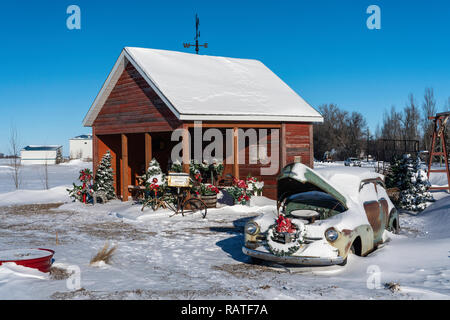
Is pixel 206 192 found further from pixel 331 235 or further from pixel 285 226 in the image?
pixel 331 235

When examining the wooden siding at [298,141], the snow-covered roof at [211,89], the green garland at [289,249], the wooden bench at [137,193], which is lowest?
the wooden bench at [137,193]

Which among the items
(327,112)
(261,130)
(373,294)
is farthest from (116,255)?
(327,112)

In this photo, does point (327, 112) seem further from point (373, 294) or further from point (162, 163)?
point (373, 294)

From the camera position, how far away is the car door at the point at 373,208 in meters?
8.33

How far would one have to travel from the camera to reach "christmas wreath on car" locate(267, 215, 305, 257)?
6.98 meters

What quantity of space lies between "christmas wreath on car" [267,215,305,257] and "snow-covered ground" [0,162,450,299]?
44 centimetres

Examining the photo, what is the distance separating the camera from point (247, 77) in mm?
20453

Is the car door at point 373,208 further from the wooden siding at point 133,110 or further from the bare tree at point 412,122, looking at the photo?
the bare tree at point 412,122

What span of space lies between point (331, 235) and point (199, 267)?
2452mm

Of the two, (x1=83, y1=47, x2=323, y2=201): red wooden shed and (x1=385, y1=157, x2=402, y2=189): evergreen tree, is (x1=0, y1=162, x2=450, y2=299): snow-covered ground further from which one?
(x1=83, y1=47, x2=323, y2=201): red wooden shed

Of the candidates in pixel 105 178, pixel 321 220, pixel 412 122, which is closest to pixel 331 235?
pixel 321 220

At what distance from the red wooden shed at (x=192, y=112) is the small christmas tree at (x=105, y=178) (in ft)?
1.73

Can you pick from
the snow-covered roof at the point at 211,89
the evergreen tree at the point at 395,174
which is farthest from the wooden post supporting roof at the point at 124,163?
the evergreen tree at the point at 395,174
